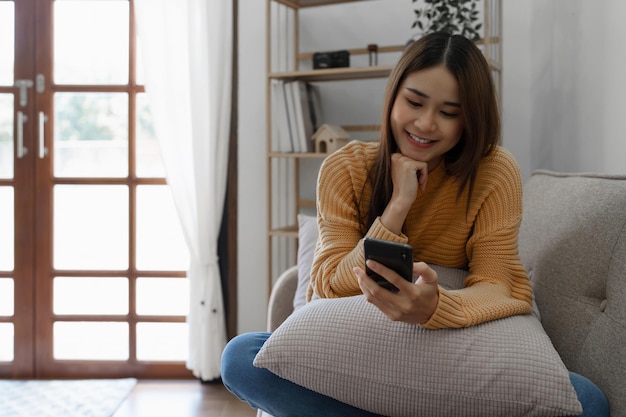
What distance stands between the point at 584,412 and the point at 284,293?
979 mm

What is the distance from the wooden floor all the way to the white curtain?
0.09m

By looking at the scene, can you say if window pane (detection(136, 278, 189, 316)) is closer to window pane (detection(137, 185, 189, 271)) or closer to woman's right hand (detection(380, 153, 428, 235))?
window pane (detection(137, 185, 189, 271))

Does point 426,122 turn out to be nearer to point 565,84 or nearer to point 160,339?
point 565,84

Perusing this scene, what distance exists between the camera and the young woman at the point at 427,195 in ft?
4.33

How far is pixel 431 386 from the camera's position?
3.62ft

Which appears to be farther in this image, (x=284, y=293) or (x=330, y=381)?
(x=284, y=293)

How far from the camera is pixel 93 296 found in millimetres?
3160

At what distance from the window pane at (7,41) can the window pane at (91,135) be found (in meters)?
0.25

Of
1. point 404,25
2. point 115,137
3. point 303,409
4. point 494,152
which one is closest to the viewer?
point 303,409

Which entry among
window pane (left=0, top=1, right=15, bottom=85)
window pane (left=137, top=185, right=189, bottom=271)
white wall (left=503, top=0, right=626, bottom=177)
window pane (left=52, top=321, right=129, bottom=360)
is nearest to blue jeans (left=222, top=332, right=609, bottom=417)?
white wall (left=503, top=0, right=626, bottom=177)

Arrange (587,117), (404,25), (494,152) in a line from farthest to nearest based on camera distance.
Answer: (404,25) → (587,117) → (494,152)

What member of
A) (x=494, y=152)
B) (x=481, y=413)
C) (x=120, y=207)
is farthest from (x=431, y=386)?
(x=120, y=207)

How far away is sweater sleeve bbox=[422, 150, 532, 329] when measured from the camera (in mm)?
1317

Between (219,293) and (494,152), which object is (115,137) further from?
(494,152)
